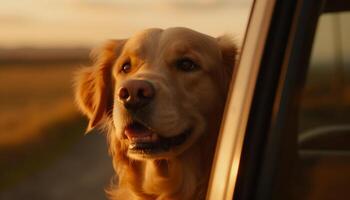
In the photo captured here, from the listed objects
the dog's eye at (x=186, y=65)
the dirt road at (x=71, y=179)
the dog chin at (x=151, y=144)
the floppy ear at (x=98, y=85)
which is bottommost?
the dirt road at (x=71, y=179)

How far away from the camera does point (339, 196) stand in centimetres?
202

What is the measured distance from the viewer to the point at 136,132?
12.0 ft

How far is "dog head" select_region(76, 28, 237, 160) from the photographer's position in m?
3.53

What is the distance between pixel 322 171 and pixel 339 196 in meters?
0.09

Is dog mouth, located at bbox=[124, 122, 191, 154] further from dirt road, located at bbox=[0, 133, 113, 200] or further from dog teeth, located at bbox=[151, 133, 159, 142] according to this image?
dirt road, located at bbox=[0, 133, 113, 200]

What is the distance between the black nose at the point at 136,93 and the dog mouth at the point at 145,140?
13 cm

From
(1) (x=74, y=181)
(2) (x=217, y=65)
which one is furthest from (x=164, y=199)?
(1) (x=74, y=181)

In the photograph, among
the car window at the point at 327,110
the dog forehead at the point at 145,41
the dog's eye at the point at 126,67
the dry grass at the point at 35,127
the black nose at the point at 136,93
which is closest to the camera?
the car window at the point at 327,110

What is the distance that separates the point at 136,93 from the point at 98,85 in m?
1.04

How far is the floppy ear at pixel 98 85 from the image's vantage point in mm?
4301

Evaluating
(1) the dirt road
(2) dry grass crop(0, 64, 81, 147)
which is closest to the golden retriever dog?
(1) the dirt road

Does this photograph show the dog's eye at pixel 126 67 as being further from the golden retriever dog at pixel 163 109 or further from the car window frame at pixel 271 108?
the car window frame at pixel 271 108

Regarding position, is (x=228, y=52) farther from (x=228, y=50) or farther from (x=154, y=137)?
(x=154, y=137)

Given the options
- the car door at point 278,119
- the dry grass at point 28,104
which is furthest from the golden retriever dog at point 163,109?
the dry grass at point 28,104
